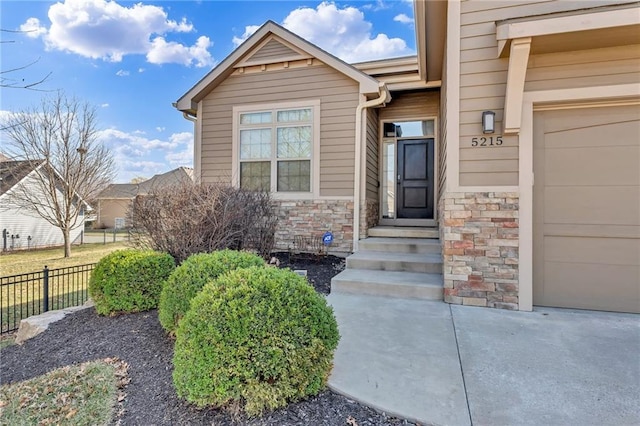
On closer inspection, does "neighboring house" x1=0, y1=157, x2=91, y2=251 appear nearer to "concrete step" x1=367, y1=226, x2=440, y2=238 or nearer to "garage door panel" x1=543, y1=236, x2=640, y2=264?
"concrete step" x1=367, y1=226, x2=440, y2=238

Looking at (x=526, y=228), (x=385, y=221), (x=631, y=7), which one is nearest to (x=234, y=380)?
(x=526, y=228)

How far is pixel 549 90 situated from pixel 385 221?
423 centimetres

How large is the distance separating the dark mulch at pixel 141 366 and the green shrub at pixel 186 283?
264 millimetres

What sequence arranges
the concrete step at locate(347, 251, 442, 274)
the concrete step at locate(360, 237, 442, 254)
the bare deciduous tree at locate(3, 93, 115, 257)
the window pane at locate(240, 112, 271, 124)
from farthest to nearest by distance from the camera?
the bare deciduous tree at locate(3, 93, 115, 257) < the window pane at locate(240, 112, 271, 124) < the concrete step at locate(360, 237, 442, 254) < the concrete step at locate(347, 251, 442, 274)

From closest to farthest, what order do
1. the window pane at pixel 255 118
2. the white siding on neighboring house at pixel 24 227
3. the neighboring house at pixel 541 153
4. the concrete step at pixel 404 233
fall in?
the neighboring house at pixel 541 153 < the concrete step at pixel 404 233 < the window pane at pixel 255 118 < the white siding on neighboring house at pixel 24 227

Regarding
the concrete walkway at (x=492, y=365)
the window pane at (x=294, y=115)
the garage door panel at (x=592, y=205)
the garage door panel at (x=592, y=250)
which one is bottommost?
the concrete walkway at (x=492, y=365)

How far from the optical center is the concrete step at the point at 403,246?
5184 mm

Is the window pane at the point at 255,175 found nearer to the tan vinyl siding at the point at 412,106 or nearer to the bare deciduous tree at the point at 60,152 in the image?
the tan vinyl siding at the point at 412,106

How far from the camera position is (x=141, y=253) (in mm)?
3738

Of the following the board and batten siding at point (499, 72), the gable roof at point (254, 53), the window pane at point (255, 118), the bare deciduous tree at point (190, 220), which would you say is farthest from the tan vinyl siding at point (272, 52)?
the board and batten siding at point (499, 72)

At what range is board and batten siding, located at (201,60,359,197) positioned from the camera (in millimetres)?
6316

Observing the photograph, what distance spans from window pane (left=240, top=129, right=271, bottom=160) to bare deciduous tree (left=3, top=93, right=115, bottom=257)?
320 inches

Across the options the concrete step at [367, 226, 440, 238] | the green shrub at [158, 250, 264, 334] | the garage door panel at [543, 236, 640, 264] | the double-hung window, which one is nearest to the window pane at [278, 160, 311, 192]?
the double-hung window

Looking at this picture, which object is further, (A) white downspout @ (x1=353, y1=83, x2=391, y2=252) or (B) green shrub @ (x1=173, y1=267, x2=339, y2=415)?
(A) white downspout @ (x1=353, y1=83, x2=391, y2=252)
